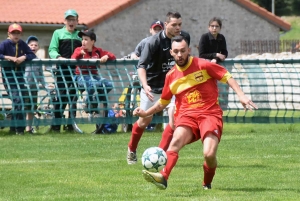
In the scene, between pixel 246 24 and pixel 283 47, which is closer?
pixel 246 24

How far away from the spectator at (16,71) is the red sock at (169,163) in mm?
7244

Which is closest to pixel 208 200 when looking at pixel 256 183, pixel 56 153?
pixel 256 183

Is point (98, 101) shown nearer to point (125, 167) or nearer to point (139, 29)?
point (125, 167)

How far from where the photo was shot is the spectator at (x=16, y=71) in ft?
51.6

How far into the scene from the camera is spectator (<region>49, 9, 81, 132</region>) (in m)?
16.0

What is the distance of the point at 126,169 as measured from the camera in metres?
10.9

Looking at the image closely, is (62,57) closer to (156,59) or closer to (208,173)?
(156,59)

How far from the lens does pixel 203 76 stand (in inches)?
362

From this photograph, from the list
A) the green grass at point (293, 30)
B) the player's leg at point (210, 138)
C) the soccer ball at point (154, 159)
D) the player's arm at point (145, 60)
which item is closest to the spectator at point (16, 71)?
the player's arm at point (145, 60)

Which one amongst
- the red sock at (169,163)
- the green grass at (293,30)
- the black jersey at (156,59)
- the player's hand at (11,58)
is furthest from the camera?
the green grass at (293,30)

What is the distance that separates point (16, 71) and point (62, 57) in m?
0.95

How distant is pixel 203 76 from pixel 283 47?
3850 cm

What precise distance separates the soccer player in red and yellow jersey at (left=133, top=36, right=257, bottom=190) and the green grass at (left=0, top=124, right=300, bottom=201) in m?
0.46

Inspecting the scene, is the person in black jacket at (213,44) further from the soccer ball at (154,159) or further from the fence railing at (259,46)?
the fence railing at (259,46)
